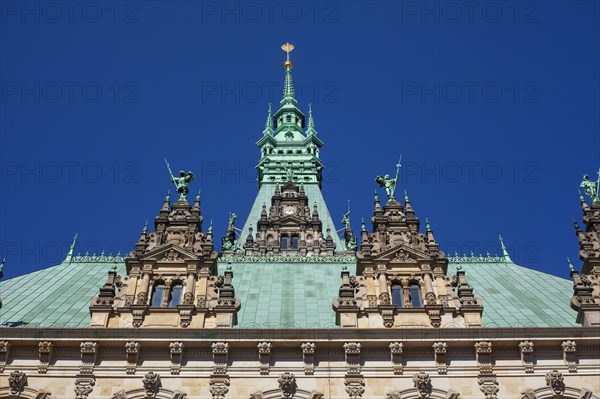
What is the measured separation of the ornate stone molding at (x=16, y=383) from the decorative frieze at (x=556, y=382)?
53.0 feet

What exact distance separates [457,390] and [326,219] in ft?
107

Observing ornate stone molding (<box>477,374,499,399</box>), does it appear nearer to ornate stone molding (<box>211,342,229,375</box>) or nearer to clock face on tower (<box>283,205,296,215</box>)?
ornate stone molding (<box>211,342,229,375</box>)

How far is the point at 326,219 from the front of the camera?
53.8 m

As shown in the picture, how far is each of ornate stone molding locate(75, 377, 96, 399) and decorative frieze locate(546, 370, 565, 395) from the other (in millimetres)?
14059

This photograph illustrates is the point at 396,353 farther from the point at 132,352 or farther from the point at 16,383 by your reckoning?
the point at 16,383

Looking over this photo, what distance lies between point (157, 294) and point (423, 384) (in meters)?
9.71

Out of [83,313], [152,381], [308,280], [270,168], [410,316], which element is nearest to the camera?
[152,381]

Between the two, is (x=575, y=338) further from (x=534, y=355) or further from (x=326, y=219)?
(x=326, y=219)

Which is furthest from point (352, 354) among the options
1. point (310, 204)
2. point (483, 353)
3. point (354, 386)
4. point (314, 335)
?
point (310, 204)

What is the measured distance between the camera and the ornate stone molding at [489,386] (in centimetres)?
2136

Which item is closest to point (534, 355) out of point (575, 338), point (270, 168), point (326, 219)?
point (575, 338)

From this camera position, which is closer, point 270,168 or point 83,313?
point 83,313

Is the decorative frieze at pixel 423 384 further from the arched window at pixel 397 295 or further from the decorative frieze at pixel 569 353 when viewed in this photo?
the decorative frieze at pixel 569 353

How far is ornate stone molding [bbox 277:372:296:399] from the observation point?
21.3m
